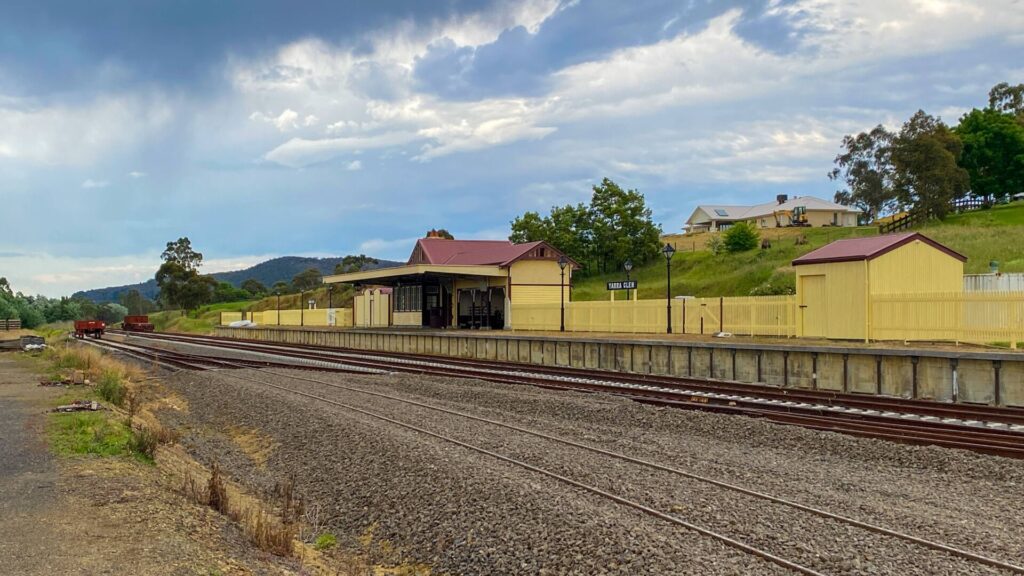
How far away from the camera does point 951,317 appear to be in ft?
62.7

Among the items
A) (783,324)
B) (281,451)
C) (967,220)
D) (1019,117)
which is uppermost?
(1019,117)

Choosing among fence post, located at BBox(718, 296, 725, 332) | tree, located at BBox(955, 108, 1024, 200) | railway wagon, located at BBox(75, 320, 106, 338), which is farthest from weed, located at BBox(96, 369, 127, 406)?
tree, located at BBox(955, 108, 1024, 200)

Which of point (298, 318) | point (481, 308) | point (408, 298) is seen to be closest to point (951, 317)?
point (481, 308)

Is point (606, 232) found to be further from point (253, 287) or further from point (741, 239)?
point (253, 287)

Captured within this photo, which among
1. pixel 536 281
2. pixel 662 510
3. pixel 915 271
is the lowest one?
pixel 662 510

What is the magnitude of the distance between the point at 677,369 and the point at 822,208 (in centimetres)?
8199

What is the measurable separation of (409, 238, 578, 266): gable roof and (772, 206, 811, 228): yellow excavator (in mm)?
57628

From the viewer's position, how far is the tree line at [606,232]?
68.8 metres

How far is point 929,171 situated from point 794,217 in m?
32.0

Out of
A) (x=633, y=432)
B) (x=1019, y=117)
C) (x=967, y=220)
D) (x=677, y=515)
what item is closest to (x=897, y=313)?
(x=633, y=432)

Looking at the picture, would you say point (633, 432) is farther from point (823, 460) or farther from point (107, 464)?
point (107, 464)

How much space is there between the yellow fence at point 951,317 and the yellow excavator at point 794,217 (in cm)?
7590

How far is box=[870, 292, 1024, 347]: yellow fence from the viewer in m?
17.8

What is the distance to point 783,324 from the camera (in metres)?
25.0
